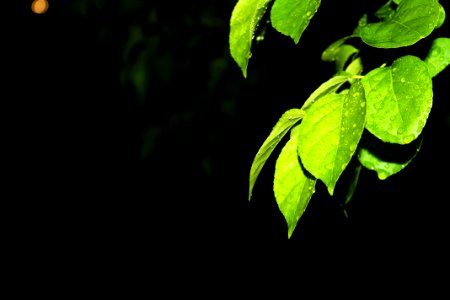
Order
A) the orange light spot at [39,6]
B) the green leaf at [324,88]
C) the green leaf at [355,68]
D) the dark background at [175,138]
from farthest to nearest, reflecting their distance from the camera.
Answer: the orange light spot at [39,6] < the dark background at [175,138] < the green leaf at [355,68] < the green leaf at [324,88]

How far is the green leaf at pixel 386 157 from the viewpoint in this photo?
53cm

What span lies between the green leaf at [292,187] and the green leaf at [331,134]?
0.04 m

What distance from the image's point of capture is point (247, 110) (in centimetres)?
190

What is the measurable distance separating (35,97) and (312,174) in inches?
137

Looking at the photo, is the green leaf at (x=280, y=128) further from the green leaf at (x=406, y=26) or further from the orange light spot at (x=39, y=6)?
the orange light spot at (x=39, y=6)

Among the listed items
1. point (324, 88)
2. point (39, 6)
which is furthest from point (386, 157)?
point (39, 6)

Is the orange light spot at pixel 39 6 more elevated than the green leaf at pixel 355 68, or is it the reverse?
the orange light spot at pixel 39 6

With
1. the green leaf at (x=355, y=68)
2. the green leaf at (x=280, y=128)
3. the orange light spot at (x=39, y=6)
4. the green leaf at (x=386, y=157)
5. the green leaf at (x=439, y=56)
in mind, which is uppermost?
the orange light spot at (x=39, y=6)

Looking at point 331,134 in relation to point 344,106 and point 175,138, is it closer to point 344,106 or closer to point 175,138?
point 344,106

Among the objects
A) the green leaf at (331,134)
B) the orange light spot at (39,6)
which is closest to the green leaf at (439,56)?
the green leaf at (331,134)

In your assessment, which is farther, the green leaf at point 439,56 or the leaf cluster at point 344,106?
the green leaf at point 439,56

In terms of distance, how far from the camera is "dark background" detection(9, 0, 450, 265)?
159cm

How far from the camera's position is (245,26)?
0.50 meters

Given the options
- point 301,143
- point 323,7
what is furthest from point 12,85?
point 301,143
